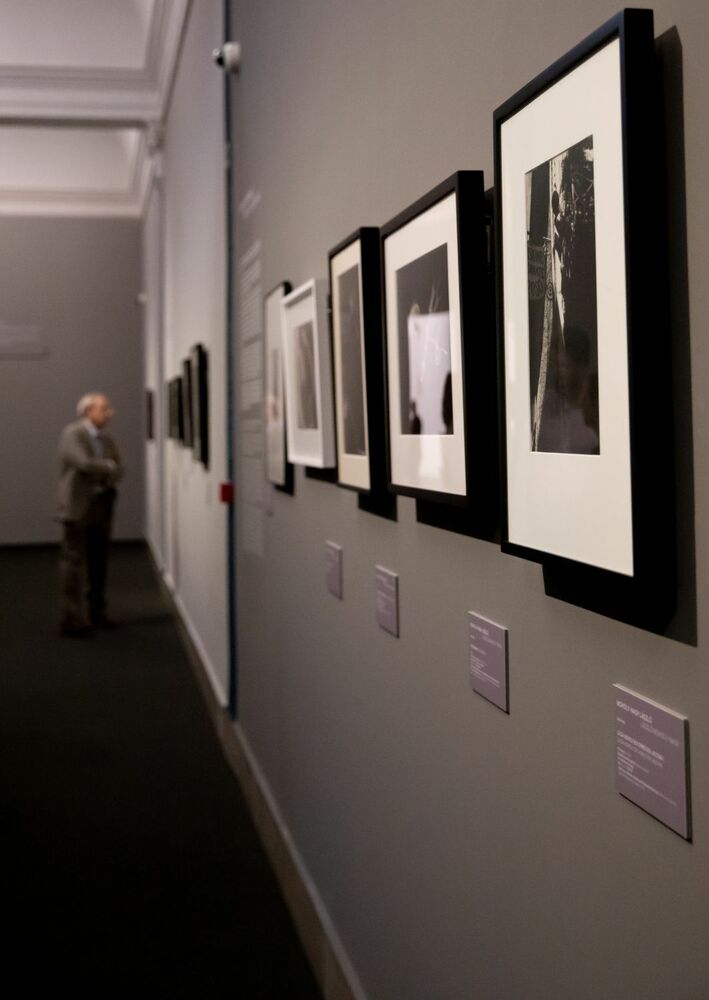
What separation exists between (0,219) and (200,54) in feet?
41.1

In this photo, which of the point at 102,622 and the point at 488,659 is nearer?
the point at 488,659

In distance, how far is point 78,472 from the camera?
37.8 feet

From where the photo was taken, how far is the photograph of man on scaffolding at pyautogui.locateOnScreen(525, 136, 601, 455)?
1717mm

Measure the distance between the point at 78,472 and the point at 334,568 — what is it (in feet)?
26.4

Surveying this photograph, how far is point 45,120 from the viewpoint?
12.5 meters

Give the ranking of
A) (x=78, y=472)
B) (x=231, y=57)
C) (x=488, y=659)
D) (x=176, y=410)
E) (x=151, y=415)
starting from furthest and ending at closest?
(x=151, y=415), (x=176, y=410), (x=78, y=472), (x=231, y=57), (x=488, y=659)

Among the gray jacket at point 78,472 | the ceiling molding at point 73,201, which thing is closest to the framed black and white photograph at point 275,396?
the gray jacket at point 78,472

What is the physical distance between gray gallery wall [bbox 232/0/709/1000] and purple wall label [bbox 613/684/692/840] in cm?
3

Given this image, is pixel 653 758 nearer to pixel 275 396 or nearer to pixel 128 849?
pixel 275 396

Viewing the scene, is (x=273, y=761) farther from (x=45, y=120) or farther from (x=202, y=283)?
(x=45, y=120)

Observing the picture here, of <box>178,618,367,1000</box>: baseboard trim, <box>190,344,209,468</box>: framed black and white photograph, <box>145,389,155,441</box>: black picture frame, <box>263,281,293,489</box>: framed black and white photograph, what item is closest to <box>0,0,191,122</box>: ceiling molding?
<box>190,344,209,468</box>: framed black and white photograph

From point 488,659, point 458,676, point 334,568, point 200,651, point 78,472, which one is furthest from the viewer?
point 78,472

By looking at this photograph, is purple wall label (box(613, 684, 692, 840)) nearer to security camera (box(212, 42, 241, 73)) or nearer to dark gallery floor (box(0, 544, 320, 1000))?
dark gallery floor (box(0, 544, 320, 1000))

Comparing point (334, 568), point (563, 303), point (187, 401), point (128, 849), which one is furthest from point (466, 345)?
point (187, 401)
